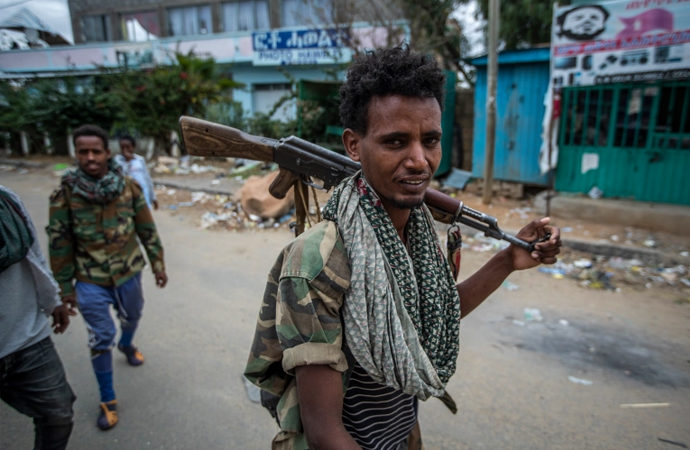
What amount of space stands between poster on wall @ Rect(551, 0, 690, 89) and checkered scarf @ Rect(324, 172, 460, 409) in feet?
21.2

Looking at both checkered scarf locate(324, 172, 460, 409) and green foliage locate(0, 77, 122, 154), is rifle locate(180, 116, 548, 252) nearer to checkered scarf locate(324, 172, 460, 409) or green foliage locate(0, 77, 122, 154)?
checkered scarf locate(324, 172, 460, 409)

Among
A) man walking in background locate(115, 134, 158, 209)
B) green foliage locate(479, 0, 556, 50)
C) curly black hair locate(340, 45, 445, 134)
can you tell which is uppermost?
green foliage locate(479, 0, 556, 50)

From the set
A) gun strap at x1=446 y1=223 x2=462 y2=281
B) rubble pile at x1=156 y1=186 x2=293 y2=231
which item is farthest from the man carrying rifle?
rubble pile at x1=156 y1=186 x2=293 y2=231

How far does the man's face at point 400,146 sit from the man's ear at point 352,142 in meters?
0.03

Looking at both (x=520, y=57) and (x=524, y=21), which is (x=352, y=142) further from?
(x=524, y=21)

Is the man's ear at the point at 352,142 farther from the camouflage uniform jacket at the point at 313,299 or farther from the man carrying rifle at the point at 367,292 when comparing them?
the camouflage uniform jacket at the point at 313,299

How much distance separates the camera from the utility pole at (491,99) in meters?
6.55

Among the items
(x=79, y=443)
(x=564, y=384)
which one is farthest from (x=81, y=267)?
(x=564, y=384)

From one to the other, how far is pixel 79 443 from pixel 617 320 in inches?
165

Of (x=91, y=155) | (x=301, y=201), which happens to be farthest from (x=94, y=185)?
(x=301, y=201)

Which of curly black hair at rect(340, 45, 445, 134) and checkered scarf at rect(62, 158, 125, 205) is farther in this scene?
checkered scarf at rect(62, 158, 125, 205)

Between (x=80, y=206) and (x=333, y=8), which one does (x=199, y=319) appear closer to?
(x=80, y=206)

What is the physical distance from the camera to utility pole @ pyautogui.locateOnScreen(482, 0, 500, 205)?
655cm

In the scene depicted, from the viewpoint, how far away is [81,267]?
2637mm
